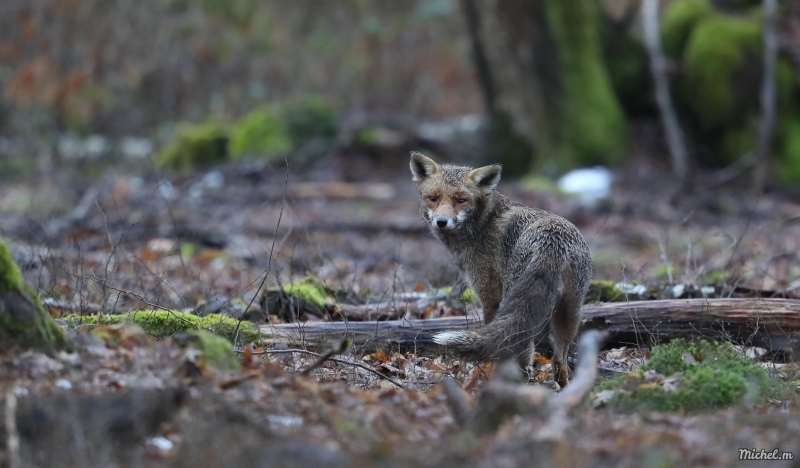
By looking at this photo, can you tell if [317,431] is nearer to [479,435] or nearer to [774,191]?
[479,435]

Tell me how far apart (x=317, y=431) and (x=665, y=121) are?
18550mm

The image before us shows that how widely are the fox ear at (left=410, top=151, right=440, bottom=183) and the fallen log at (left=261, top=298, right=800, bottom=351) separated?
1.55 metres

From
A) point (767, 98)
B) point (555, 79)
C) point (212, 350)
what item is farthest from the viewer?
point (555, 79)

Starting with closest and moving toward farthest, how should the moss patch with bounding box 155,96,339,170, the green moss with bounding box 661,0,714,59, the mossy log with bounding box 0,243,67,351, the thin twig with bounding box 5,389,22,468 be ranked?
the thin twig with bounding box 5,389,22,468 → the mossy log with bounding box 0,243,67,351 → the green moss with bounding box 661,0,714,59 → the moss patch with bounding box 155,96,339,170

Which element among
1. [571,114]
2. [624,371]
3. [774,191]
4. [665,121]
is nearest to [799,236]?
[774,191]

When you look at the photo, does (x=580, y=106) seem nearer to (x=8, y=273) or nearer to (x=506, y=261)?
(x=506, y=261)

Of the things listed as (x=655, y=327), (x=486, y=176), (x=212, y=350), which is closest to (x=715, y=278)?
(x=655, y=327)

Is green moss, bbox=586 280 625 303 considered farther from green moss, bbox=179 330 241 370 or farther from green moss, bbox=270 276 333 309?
green moss, bbox=179 330 241 370

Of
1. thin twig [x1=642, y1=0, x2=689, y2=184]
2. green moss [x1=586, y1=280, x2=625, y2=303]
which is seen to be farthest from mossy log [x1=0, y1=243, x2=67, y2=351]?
thin twig [x1=642, y1=0, x2=689, y2=184]

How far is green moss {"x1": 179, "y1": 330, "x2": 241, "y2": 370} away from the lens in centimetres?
625

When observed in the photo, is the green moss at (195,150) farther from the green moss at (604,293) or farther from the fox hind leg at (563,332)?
the fox hind leg at (563,332)

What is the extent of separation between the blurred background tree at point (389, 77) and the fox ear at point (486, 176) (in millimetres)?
13781

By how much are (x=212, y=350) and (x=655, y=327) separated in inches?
172

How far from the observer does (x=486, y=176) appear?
28.7ft
